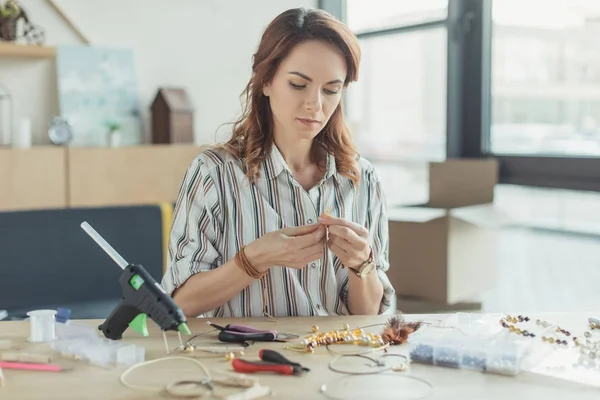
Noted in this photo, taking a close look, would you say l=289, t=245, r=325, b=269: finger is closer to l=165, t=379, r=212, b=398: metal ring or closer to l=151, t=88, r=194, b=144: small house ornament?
l=165, t=379, r=212, b=398: metal ring

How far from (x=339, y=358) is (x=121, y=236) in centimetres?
208

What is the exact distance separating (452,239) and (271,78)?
1.22 meters

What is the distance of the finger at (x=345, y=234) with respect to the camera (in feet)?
5.27

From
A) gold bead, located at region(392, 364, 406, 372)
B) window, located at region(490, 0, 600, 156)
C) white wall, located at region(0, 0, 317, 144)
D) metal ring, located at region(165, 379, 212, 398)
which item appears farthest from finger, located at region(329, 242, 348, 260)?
white wall, located at region(0, 0, 317, 144)

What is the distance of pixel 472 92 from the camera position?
3.26 meters

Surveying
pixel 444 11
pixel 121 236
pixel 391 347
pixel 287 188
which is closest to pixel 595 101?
pixel 444 11

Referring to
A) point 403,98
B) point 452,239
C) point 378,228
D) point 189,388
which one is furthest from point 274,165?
point 403,98

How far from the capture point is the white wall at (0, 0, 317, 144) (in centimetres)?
343

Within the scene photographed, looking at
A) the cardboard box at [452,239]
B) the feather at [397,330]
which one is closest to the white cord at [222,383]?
the feather at [397,330]

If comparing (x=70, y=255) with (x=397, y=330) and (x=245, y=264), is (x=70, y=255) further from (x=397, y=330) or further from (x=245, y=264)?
(x=397, y=330)

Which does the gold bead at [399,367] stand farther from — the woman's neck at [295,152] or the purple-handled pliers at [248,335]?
the woman's neck at [295,152]

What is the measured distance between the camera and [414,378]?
1236 mm

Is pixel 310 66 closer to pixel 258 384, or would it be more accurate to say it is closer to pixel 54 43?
pixel 258 384

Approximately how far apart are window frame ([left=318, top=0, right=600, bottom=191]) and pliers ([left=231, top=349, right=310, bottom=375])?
1.96 metres
